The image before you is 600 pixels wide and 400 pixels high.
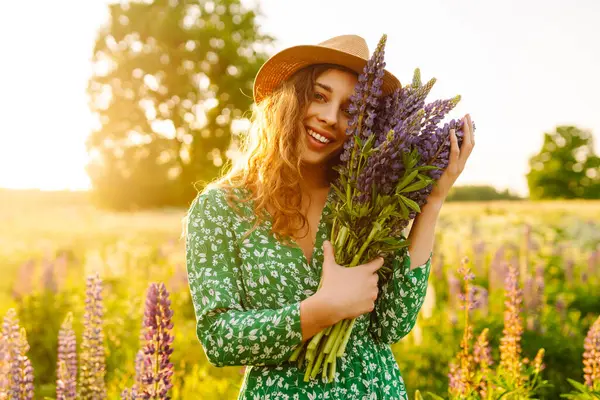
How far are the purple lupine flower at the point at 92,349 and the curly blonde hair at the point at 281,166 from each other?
4.05 ft

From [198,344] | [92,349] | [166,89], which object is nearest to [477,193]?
[166,89]

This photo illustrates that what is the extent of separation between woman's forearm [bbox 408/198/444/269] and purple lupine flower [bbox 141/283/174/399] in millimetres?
977

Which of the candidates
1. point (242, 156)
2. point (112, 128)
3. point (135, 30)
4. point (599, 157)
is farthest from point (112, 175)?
point (599, 157)

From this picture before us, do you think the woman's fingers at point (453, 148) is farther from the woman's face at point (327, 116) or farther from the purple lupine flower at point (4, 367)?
the purple lupine flower at point (4, 367)

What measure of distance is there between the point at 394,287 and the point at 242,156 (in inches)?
36.4

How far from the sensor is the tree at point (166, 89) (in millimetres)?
24875

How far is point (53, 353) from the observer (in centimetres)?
573

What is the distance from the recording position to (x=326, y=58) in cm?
246

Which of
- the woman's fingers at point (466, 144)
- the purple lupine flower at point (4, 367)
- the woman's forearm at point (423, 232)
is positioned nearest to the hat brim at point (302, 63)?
the woman's fingers at point (466, 144)

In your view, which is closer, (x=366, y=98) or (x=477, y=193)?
(x=366, y=98)

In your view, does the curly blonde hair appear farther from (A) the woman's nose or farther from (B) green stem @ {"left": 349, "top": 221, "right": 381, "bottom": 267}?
(B) green stem @ {"left": 349, "top": 221, "right": 381, "bottom": 267}

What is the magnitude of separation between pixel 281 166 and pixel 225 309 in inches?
26.7

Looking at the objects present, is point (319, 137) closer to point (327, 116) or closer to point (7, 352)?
point (327, 116)

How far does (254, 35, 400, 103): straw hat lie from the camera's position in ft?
7.84
